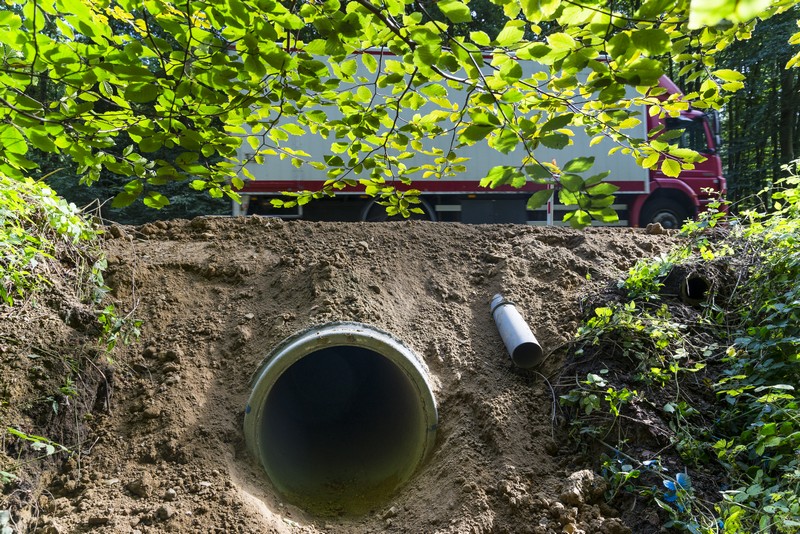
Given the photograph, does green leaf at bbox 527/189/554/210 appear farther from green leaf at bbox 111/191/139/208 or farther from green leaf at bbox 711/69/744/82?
green leaf at bbox 111/191/139/208

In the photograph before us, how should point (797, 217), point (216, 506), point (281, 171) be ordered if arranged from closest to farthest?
point (216, 506), point (797, 217), point (281, 171)

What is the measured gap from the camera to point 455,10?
1.58 metres

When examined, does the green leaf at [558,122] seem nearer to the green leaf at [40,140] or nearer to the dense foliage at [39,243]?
the green leaf at [40,140]

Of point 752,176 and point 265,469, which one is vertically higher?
point 752,176

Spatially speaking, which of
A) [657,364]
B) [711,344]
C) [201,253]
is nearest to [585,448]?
[657,364]

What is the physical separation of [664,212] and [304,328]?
384 inches

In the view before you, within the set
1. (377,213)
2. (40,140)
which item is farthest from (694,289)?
(377,213)

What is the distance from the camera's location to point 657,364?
11.5 ft

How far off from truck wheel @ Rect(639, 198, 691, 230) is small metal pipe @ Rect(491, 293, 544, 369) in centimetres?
844

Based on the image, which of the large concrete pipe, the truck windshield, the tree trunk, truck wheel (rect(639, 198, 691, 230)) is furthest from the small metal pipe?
the tree trunk

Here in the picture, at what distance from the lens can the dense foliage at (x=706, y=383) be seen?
272 centimetres

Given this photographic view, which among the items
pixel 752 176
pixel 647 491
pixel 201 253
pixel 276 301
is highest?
pixel 752 176

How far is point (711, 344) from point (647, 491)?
1.29m

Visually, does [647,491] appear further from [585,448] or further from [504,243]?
[504,243]
